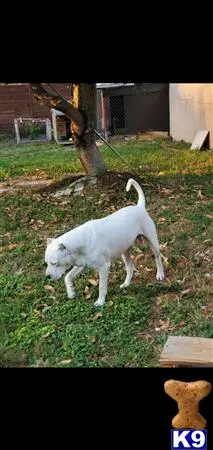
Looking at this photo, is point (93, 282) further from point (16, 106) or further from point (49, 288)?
point (16, 106)

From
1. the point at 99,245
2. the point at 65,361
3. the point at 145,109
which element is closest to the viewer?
the point at 65,361

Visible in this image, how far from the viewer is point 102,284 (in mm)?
2424

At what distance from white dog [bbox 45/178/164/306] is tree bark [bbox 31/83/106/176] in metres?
1.56

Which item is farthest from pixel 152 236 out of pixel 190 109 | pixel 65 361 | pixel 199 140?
pixel 190 109

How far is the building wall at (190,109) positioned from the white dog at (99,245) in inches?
129

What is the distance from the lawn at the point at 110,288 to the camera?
2.16 metres

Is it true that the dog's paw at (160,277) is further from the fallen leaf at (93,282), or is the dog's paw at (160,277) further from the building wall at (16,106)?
the building wall at (16,106)

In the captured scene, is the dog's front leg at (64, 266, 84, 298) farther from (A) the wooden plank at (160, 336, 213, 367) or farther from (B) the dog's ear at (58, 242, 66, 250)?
(A) the wooden plank at (160, 336, 213, 367)

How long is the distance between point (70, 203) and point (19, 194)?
61 centimetres

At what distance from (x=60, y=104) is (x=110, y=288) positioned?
1720 millimetres

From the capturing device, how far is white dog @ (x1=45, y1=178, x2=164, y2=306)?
2.23 metres

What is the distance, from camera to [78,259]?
2.33 metres
